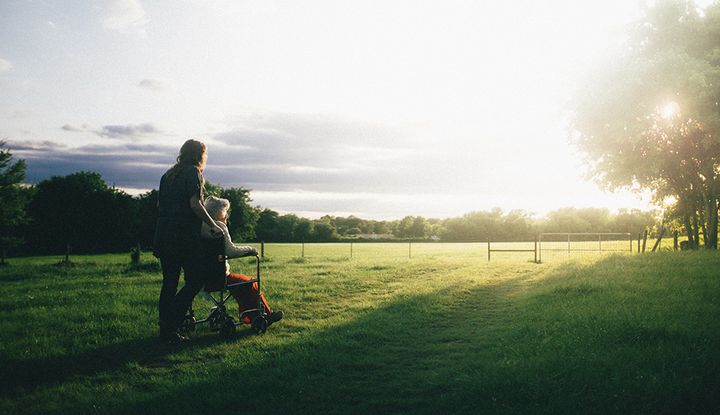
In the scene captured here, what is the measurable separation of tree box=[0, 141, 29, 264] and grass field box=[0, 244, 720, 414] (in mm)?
45470

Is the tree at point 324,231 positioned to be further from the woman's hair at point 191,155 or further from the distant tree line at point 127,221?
the woman's hair at point 191,155

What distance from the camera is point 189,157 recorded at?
6.40 metres

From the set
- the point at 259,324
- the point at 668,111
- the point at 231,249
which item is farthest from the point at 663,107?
the point at 231,249

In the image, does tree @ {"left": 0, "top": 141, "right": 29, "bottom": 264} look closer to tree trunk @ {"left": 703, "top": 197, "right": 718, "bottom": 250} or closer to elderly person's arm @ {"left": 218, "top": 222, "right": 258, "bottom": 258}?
elderly person's arm @ {"left": 218, "top": 222, "right": 258, "bottom": 258}

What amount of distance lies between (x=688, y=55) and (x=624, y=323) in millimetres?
18034

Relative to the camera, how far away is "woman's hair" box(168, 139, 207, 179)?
252 inches

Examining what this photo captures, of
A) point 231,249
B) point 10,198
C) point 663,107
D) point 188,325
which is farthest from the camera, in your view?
point 10,198

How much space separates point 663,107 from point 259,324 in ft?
73.0

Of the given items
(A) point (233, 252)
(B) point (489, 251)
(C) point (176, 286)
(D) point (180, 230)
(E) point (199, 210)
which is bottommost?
(B) point (489, 251)

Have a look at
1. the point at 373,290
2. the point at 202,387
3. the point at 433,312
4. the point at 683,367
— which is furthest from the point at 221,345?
the point at 373,290

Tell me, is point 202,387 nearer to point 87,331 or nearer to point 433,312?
point 87,331

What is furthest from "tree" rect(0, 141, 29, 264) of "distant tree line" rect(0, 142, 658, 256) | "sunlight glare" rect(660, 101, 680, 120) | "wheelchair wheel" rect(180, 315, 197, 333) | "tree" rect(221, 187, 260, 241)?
"sunlight glare" rect(660, 101, 680, 120)

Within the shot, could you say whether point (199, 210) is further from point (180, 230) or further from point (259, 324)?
point (259, 324)

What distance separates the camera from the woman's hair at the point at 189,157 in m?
6.39
